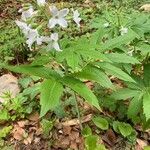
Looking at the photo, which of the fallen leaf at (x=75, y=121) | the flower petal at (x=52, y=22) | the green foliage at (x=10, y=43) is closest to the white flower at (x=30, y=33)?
the flower petal at (x=52, y=22)

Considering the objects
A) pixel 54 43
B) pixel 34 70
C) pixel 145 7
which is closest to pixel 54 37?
pixel 54 43

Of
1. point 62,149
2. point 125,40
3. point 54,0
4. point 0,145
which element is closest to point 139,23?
point 125,40

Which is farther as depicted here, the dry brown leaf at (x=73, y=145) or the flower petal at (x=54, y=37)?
the dry brown leaf at (x=73, y=145)

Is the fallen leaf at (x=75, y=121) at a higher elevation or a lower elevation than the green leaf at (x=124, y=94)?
lower

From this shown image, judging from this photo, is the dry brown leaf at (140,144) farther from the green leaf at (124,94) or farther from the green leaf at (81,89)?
the green leaf at (81,89)

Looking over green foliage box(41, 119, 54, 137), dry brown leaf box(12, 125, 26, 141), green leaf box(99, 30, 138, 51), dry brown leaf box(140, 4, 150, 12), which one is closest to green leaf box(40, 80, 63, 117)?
green leaf box(99, 30, 138, 51)

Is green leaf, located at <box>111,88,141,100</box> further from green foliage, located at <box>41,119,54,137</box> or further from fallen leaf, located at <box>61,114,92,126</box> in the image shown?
green foliage, located at <box>41,119,54,137</box>

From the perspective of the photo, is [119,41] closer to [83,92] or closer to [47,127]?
[83,92]
